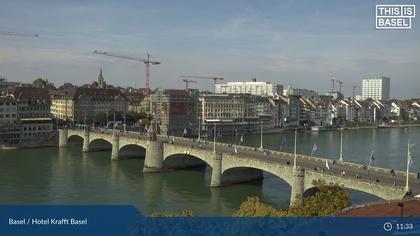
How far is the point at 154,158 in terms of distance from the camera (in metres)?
38.0

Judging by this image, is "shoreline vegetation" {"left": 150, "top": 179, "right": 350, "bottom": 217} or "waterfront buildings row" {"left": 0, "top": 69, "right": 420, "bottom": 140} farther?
"waterfront buildings row" {"left": 0, "top": 69, "right": 420, "bottom": 140}

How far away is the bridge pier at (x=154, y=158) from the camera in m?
37.8

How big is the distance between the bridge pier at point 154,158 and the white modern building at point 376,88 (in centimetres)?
15058

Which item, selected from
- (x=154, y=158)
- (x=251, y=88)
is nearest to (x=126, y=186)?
(x=154, y=158)

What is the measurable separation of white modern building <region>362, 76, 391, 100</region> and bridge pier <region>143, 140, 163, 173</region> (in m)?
151

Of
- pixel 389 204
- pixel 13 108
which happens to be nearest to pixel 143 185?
pixel 389 204

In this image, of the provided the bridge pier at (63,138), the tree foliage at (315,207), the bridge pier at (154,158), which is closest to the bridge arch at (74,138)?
the bridge pier at (63,138)

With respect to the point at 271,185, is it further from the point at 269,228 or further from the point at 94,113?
the point at 94,113

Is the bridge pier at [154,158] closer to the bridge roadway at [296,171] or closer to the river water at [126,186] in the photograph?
the bridge roadway at [296,171]

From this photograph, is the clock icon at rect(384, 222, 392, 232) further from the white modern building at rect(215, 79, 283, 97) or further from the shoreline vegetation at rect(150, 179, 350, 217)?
the white modern building at rect(215, 79, 283, 97)

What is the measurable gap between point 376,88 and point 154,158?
509 feet

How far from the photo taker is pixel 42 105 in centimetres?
6588

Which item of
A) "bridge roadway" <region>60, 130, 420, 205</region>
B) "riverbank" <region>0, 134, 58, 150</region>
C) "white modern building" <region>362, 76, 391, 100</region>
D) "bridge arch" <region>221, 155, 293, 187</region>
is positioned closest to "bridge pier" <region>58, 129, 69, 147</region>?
"riverbank" <region>0, 134, 58, 150</region>

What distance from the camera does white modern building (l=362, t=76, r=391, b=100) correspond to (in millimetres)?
178625
